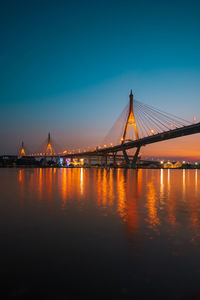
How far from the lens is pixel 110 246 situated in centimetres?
574

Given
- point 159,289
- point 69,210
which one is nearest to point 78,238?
point 159,289

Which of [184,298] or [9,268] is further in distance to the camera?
[9,268]

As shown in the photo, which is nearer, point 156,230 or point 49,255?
point 49,255

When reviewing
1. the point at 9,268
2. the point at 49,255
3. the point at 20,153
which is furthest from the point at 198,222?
the point at 20,153

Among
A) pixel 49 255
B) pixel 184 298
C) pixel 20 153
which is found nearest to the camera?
pixel 184 298

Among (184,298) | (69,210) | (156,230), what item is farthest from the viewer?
(69,210)

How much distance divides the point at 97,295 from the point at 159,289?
1.05 m

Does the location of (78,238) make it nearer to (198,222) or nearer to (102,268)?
(102,268)

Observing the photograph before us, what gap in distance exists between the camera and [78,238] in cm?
641

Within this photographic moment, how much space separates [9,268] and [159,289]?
9.29 ft

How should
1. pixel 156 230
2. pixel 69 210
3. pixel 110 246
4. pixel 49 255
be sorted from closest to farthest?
pixel 49 255, pixel 110 246, pixel 156 230, pixel 69 210

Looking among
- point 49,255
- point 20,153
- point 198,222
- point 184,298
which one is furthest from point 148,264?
point 20,153

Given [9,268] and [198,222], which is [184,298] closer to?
[9,268]

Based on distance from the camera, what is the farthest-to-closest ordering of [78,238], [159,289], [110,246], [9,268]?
[78,238]
[110,246]
[9,268]
[159,289]
